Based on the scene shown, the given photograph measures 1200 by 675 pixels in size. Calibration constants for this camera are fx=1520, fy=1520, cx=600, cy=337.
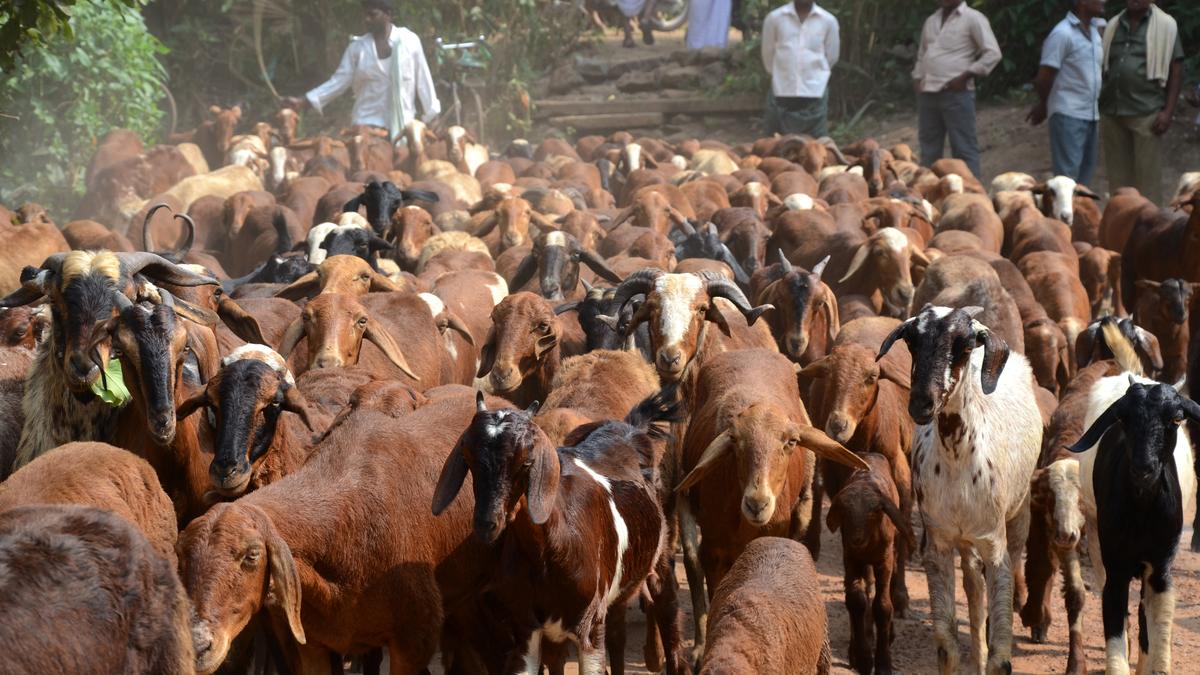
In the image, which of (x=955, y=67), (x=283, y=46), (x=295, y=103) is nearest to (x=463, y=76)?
(x=295, y=103)

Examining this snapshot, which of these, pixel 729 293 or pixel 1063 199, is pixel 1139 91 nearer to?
pixel 1063 199

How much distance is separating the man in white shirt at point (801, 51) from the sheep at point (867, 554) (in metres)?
15.1

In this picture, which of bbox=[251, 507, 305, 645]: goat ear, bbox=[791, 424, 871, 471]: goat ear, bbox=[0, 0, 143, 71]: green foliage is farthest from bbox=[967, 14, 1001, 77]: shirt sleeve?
bbox=[251, 507, 305, 645]: goat ear

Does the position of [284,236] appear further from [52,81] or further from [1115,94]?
[1115,94]

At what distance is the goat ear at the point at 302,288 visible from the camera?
1070cm

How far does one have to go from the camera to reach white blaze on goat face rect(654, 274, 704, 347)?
29.1 ft

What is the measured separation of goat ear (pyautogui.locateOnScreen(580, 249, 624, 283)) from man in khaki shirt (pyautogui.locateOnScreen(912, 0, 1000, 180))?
30.6ft

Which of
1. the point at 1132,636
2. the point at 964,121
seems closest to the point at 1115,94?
the point at 964,121

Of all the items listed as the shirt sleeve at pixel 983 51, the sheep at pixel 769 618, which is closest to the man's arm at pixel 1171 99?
the shirt sleeve at pixel 983 51

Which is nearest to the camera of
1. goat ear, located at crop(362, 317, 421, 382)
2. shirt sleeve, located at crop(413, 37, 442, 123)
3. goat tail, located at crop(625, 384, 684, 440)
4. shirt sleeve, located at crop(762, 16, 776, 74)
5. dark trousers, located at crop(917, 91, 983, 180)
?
goat tail, located at crop(625, 384, 684, 440)

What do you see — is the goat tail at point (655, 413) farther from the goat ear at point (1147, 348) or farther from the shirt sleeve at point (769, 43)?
the shirt sleeve at point (769, 43)

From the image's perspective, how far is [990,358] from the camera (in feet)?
24.1

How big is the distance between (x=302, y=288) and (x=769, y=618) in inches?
227

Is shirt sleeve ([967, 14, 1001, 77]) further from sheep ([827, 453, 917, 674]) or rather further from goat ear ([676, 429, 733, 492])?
goat ear ([676, 429, 733, 492])
